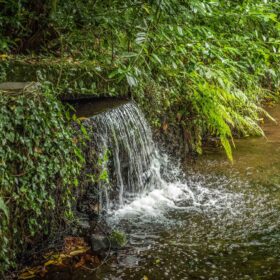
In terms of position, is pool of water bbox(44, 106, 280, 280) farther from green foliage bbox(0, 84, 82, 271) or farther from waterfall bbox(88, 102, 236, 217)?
green foliage bbox(0, 84, 82, 271)

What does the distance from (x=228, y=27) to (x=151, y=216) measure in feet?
10.9

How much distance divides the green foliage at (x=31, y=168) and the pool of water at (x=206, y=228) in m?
0.44

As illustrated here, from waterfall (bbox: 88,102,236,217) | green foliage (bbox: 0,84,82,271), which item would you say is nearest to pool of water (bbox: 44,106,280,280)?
waterfall (bbox: 88,102,236,217)

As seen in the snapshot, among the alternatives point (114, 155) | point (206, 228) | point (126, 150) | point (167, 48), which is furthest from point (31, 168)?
point (167, 48)

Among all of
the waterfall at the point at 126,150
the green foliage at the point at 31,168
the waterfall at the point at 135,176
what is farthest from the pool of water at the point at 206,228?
the green foliage at the point at 31,168

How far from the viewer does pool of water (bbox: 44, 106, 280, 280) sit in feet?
11.3

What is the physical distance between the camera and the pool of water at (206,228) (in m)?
3.44

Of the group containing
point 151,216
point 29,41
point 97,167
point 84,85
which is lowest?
point 151,216

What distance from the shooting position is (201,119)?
6.44 meters

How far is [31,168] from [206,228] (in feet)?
6.11

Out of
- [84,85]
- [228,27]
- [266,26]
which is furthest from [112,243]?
[266,26]

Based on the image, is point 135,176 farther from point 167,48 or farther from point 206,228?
point 167,48

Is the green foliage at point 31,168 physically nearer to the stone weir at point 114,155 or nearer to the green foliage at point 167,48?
the stone weir at point 114,155

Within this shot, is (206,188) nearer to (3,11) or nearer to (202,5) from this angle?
(202,5)
